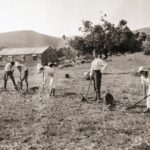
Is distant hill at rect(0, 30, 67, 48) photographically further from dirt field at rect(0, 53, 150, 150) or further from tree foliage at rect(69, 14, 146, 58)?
dirt field at rect(0, 53, 150, 150)

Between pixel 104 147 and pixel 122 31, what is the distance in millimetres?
31870

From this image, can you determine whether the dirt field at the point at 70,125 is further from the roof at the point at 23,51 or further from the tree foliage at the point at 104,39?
the roof at the point at 23,51

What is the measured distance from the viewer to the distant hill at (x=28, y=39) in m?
159

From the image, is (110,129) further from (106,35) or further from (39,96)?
(106,35)

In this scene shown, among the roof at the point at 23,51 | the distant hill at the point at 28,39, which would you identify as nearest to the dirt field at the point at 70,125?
the roof at the point at 23,51

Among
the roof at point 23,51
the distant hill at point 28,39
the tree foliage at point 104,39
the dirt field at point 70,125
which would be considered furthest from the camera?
the distant hill at point 28,39

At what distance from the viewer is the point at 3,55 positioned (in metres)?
77.2

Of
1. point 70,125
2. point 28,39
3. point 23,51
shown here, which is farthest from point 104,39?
point 28,39

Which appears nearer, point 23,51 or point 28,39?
point 23,51

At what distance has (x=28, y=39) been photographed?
559ft

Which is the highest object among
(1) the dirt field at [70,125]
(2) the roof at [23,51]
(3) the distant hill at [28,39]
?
(3) the distant hill at [28,39]

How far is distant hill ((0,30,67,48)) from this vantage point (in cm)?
15895

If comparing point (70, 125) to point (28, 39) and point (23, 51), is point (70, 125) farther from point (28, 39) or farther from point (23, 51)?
point (28, 39)

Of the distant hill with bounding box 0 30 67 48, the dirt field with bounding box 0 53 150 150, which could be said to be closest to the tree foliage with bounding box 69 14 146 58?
the dirt field with bounding box 0 53 150 150
